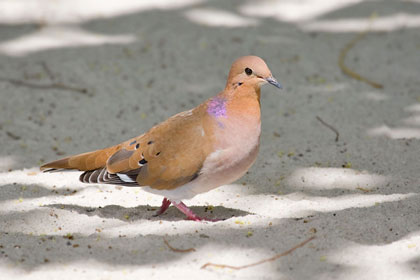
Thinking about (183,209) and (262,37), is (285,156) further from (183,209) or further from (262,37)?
(262,37)

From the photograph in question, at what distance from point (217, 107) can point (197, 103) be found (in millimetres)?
2392

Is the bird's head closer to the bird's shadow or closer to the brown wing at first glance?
the brown wing

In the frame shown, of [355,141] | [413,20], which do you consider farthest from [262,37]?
[355,141]

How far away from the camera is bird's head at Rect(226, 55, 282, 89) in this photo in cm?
342

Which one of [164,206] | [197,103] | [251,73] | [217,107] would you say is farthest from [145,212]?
[197,103]

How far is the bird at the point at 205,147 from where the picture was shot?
3410 mm

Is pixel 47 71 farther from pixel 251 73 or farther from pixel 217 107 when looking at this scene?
pixel 251 73

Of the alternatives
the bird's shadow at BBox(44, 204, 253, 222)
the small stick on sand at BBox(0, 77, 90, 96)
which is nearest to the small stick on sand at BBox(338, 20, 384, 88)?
the small stick on sand at BBox(0, 77, 90, 96)

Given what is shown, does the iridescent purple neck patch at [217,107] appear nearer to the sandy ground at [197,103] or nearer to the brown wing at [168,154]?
the brown wing at [168,154]

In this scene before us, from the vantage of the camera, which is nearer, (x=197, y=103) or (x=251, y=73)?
(x=251, y=73)

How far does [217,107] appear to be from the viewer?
11.4 feet

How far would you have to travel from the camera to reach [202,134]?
3455 millimetres

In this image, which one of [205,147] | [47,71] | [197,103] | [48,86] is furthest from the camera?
[47,71]

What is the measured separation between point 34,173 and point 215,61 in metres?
2.53
